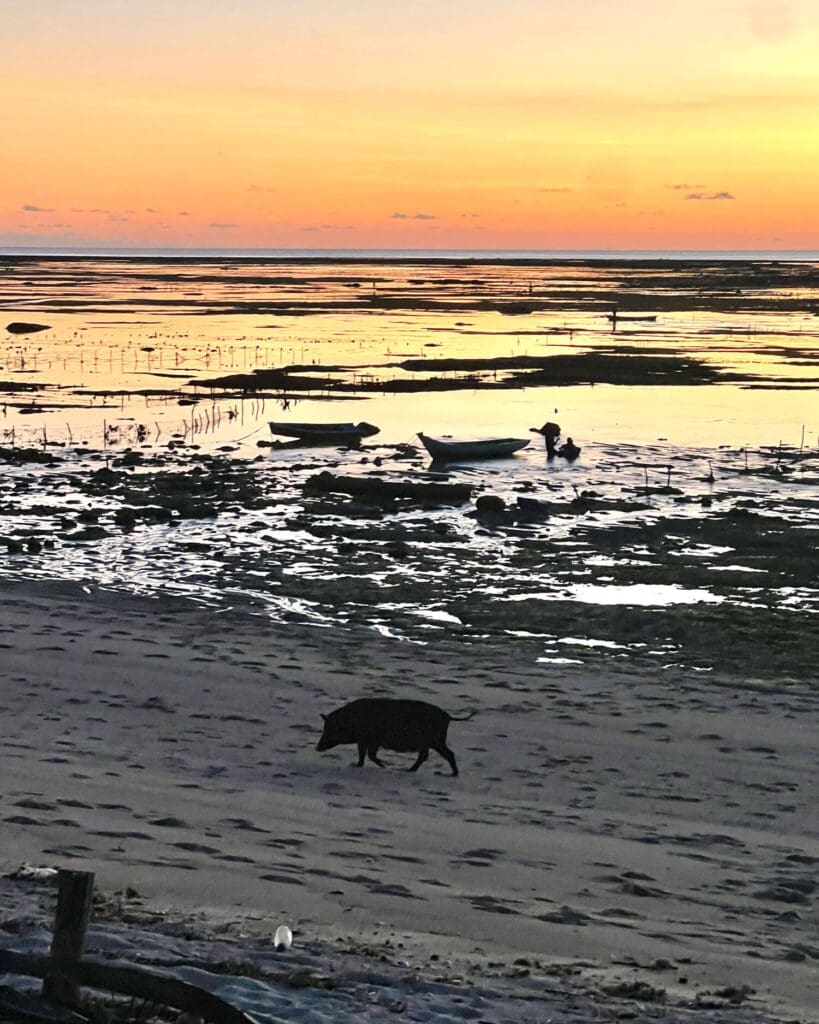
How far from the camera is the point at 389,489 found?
27.7 meters

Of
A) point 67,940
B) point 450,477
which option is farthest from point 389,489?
point 67,940

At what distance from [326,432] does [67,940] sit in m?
29.7

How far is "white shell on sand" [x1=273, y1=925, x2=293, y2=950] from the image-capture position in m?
7.90

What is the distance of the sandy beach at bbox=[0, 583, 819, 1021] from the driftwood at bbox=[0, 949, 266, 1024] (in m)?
1.52

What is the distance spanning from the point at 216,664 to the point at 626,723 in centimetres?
526

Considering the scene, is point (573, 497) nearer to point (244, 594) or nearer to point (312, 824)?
point (244, 594)

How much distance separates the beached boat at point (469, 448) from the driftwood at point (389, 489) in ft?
11.8

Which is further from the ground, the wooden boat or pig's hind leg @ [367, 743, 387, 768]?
the wooden boat

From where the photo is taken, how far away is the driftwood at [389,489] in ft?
89.6

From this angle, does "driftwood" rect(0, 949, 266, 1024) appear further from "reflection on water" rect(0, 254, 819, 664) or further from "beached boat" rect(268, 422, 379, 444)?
"beached boat" rect(268, 422, 379, 444)

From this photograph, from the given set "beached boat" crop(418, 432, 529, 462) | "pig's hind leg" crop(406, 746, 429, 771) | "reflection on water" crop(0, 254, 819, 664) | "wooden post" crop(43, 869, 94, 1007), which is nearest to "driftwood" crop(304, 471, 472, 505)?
"reflection on water" crop(0, 254, 819, 664)

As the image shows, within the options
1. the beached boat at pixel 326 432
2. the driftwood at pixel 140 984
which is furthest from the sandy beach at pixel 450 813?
the beached boat at pixel 326 432

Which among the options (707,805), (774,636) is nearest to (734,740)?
(707,805)

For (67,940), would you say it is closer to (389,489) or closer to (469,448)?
(389,489)
